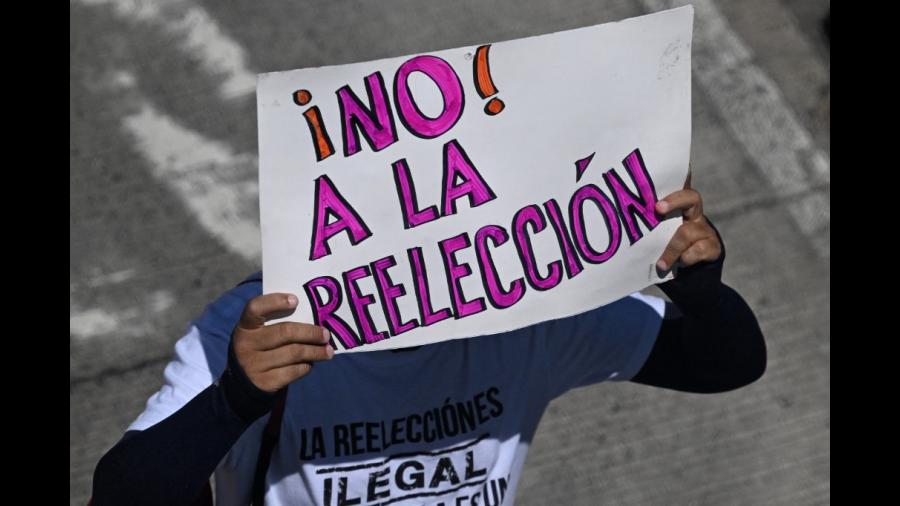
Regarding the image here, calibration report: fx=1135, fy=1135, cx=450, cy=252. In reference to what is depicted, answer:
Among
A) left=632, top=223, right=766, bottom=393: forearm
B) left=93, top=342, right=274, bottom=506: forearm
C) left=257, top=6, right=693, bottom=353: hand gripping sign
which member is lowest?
left=93, top=342, right=274, bottom=506: forearm

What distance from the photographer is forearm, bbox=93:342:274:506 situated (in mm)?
1976

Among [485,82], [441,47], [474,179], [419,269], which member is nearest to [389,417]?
[419,269]

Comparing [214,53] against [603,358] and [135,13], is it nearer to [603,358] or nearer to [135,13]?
[135,13]

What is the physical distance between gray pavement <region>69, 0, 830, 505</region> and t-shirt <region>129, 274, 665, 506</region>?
156 centimetres

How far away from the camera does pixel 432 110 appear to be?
1999 millimetres

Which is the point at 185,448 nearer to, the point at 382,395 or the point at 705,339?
the point at 382,395

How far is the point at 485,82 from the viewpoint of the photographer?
2.01m

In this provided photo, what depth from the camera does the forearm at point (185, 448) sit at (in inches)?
77.8

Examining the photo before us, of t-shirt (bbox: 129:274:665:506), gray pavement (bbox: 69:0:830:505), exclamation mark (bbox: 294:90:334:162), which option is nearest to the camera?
exclamation mark (bbox: 294:90:334:162)

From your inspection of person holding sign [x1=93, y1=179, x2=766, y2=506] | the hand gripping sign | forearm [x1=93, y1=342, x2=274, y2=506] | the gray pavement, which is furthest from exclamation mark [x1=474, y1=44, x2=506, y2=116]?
the gray pavement

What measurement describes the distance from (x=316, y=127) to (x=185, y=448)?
1.98 ft

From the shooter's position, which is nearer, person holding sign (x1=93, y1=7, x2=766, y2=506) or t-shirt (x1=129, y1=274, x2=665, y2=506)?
person holding sign (x1=93, y1=7, x2=766, y2=506)

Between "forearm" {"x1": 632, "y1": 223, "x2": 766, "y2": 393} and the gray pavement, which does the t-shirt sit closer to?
"forearm" {"x1": 632, "y1": 223, "x2": 766, "y2": 393}

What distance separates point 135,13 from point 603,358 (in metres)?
2.68
